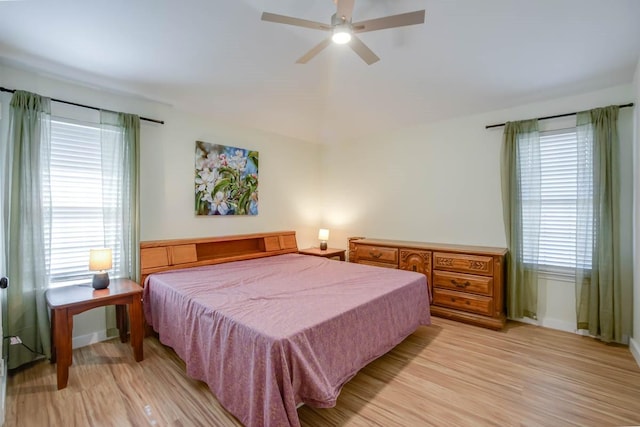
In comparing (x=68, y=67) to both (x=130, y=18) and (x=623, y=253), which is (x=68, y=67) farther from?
(x=623, y=253)

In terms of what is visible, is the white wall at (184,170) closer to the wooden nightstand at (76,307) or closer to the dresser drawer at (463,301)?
the wooden nightstand at (76,307)

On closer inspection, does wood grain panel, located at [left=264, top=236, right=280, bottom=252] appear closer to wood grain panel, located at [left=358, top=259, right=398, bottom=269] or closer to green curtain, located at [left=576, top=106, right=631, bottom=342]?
wood grain panel, located at [left=358, top=259, right=398, bottom=269]

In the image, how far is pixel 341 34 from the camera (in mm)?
2154

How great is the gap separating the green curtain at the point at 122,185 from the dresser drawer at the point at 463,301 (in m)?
3.53

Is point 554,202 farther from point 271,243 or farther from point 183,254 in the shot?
point 183,254

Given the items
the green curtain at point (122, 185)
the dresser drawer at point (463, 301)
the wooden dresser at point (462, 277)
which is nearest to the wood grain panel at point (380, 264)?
the wooden dresser at point (462, 277)

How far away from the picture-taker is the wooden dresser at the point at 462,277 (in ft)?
10.7

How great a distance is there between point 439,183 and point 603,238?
1.84m

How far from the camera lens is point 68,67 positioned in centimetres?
269

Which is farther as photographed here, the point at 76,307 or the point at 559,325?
the point at 559,325

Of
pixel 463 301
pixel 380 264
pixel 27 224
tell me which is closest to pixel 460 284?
pixel 463 301

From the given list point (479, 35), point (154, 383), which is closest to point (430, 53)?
point (479, 35)

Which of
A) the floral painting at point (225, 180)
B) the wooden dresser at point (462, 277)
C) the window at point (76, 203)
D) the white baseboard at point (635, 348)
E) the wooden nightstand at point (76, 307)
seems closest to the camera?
the wooden nightstand at point (76, 307)

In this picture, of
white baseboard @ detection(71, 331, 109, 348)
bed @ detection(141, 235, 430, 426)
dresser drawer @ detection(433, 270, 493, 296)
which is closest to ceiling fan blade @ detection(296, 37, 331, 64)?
bed @ detection(141, 235, 430, 426)
